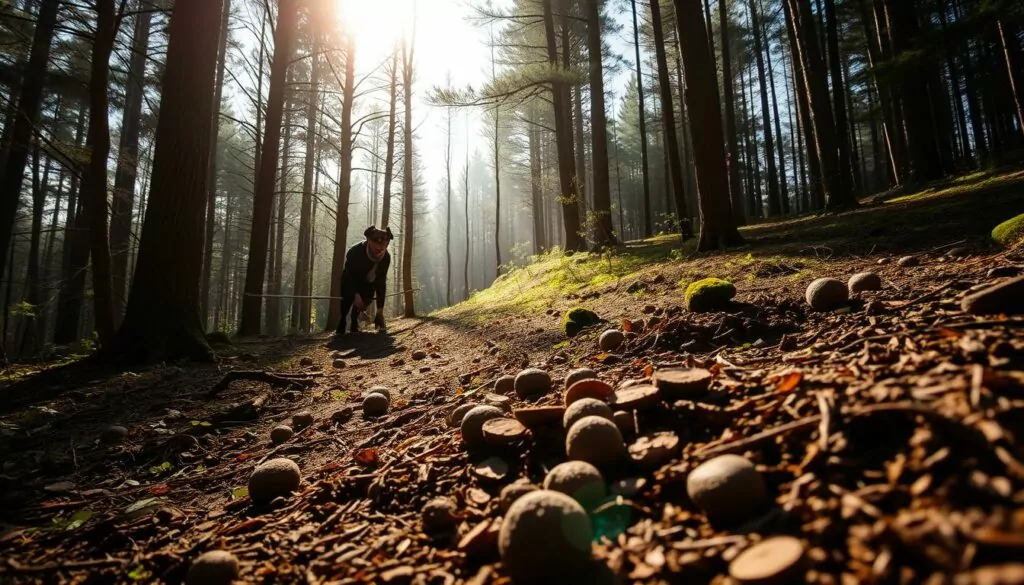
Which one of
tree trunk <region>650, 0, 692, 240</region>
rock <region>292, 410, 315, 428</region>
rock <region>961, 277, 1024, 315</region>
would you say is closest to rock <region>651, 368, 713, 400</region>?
rock <region>961, 277, 1024, 315</region>

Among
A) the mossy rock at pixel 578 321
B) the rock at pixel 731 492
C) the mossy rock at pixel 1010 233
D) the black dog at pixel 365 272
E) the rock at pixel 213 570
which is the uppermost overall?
the black dog at pixel 365 272

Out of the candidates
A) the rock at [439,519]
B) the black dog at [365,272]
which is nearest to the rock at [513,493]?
the rock at [439,519]

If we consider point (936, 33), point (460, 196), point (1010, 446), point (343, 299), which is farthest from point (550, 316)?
point (460, 196)

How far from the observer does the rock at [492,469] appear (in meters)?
1.69

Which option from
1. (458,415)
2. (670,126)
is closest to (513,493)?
(458,415)

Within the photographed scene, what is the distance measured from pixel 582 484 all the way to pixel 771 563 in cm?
57

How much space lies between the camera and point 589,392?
6.22ft

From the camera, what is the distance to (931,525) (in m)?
0.76

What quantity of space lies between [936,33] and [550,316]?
26.9ft

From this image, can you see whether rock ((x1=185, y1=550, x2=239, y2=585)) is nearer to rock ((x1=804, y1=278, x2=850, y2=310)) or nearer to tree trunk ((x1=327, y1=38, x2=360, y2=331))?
rock ((x1=804, y1=278, x2=850, y2=310))

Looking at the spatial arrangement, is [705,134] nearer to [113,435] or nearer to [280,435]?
[280,435]

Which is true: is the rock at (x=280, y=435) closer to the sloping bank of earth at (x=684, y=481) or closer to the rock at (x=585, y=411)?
the sloping bank of earth at (x=684, y=481)

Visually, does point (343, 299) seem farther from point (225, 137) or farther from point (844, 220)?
point (225, 137)

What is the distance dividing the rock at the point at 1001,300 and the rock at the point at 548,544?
1842 mm
